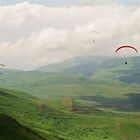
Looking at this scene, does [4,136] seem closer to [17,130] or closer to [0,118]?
[17,130]

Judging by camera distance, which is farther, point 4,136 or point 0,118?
point 0,118

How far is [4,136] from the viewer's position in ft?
341

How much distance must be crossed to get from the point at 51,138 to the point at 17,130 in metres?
42.4

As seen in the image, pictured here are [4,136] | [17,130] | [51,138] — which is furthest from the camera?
[51,138]

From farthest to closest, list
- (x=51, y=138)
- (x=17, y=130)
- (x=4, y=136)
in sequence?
(x=51, y=138)
(x=17, y=130)
(x=4, y=136)

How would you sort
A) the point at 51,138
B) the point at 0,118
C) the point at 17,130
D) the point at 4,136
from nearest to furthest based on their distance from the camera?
1. the point at 4,136
2. the point at 17,130
3. the point at 0,118
4. the point at 51,138

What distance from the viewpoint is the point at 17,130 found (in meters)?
112

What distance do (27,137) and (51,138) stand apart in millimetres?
44511

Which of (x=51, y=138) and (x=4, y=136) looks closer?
(x=4, y=136)

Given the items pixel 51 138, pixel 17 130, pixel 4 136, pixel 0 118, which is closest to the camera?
pixel 4 136

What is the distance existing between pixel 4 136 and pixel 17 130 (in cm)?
855

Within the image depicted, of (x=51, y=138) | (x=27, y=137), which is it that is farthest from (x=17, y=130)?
(x=51, y=138)

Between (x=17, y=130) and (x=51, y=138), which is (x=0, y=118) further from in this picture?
(x=51, y=138)

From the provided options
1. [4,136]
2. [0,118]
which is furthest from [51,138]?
[4,136]
